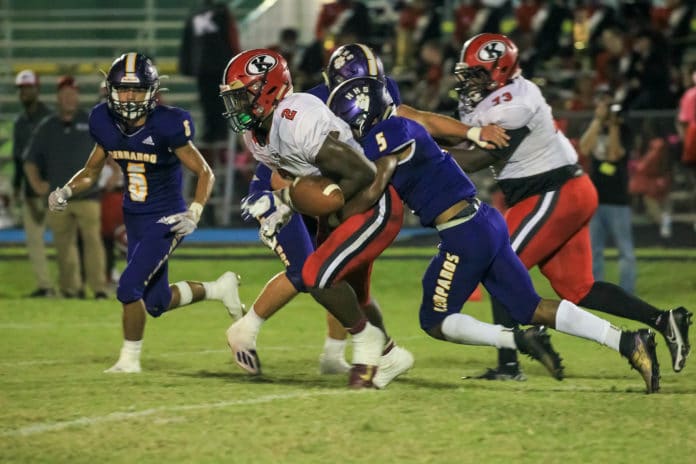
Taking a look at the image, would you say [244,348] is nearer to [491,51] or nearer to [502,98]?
[502,98]

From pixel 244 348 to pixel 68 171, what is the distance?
572 cm

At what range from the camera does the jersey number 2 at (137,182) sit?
26.9 feet

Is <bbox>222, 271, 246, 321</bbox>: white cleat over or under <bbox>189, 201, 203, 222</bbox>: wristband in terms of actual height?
under

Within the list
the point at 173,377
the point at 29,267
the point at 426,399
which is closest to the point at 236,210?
the point at 29,267

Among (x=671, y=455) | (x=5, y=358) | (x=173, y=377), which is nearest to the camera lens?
(x=671, y=455)

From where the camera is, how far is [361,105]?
21.7 feet

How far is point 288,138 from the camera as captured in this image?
6.49 metres

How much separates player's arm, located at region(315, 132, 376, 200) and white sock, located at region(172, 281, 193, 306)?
2378 mm

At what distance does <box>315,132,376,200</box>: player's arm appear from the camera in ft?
20.8

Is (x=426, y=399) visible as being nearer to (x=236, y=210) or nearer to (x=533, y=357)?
(x=533, y=357)

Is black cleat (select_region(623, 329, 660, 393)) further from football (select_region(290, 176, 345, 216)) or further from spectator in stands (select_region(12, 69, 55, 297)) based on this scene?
spectator in stands (select_region(12, 69, 55, 297))

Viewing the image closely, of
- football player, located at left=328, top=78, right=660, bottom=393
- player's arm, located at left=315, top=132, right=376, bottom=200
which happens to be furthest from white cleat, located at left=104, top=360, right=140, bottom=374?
player's arm, located at left=315, top=132, right=376, bottom=200

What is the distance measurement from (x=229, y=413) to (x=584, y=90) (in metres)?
11.3

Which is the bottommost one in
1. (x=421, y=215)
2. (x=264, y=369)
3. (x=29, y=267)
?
(x=29, y=267)
